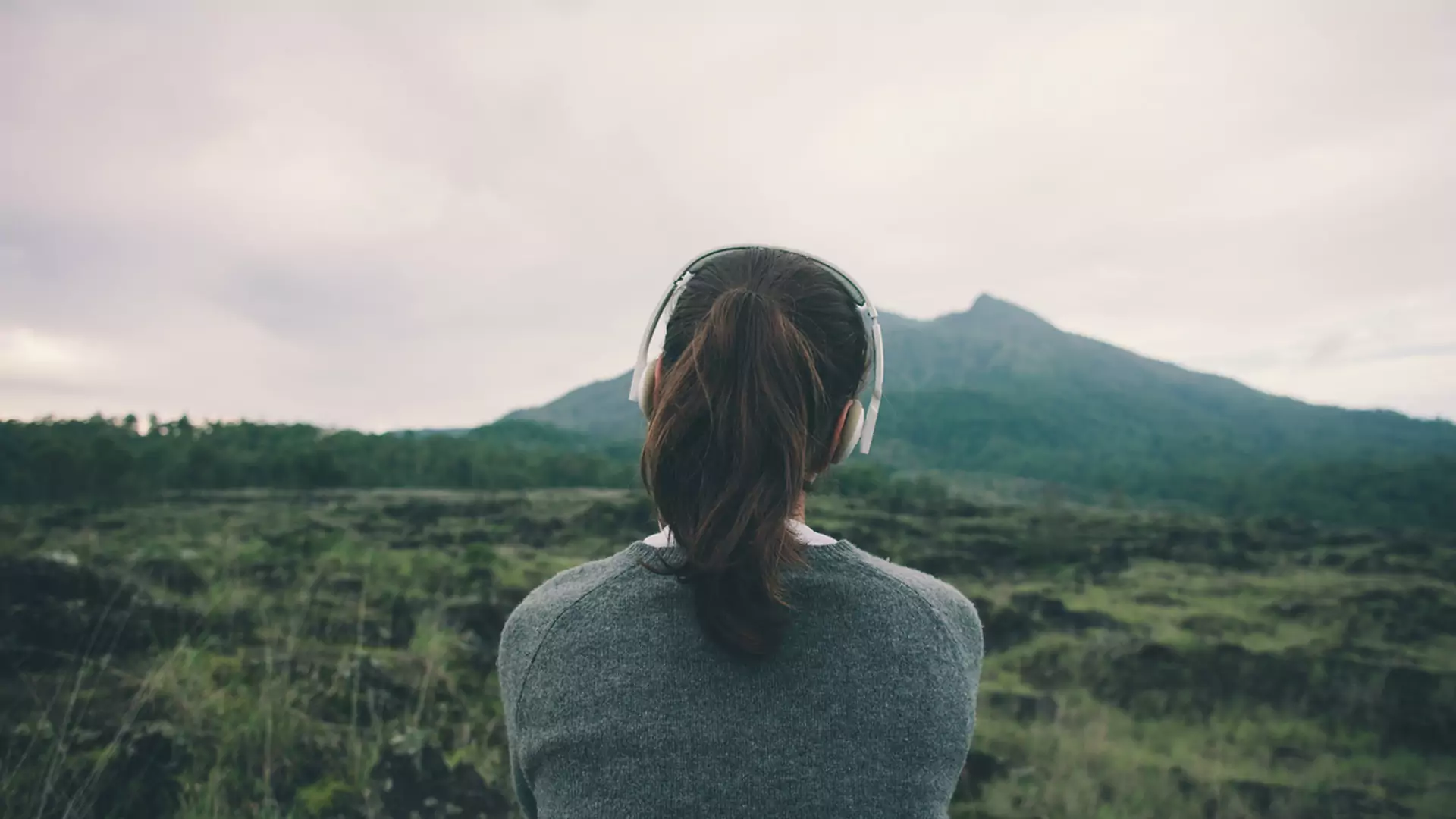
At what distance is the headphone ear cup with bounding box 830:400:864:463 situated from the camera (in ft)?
4.82

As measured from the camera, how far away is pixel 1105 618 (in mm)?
13312

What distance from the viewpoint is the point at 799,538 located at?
1280 mm

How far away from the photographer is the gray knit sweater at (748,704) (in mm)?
1129

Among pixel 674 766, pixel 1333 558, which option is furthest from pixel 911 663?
pixel 1333 558

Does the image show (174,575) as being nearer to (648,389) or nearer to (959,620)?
(648,389)

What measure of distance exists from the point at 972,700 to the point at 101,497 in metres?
35.8

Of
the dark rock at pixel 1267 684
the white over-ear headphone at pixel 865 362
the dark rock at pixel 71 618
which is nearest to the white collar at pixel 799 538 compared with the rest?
the white over-ear headphone at pixel 865 362

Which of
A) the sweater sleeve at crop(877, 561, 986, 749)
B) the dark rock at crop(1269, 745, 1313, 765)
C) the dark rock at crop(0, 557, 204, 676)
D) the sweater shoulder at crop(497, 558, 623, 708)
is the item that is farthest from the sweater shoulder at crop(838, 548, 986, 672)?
the dark rock at crop(1269, 745, 1313, 765)

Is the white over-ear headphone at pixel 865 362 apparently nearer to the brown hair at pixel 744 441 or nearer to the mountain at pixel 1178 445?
the brown hair at pixel 744 441

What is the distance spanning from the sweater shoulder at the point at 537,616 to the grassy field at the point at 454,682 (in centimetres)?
255

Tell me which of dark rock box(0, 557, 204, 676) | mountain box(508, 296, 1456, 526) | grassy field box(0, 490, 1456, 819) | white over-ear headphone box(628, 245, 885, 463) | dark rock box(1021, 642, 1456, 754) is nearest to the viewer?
white over-ear headphone box(628, 245, 885, 463)

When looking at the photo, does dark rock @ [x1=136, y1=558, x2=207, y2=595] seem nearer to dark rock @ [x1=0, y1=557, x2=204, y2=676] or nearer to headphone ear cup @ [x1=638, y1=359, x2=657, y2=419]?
dark rock @ [x1=0, y1=557, x2=204, y2=676]

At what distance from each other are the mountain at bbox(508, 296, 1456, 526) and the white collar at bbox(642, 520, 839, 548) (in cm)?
6401

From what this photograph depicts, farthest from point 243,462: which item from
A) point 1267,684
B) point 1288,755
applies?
point 1288,755
